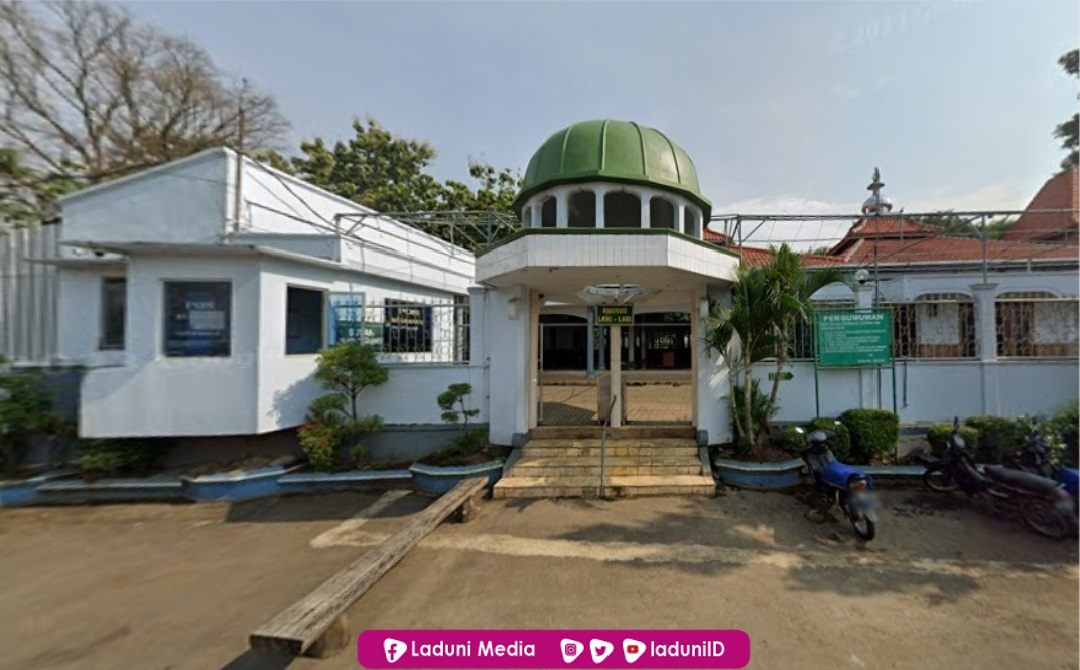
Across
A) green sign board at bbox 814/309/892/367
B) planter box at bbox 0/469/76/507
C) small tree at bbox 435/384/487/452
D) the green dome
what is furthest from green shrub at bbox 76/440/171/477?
green sign board at bbox 814/309/892/367

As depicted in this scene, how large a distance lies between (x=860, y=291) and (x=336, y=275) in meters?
9.31

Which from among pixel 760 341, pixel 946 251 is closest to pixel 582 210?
pixel 760 341

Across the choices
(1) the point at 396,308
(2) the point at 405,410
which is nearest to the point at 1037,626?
(2) the point at 405,410

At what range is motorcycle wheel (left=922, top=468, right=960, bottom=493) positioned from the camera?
16.9 feet

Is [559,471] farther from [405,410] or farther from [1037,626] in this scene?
[1037,626]

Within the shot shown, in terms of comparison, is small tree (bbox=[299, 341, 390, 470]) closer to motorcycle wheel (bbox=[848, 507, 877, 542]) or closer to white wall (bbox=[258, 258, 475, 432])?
white wall (bbox=[258, 258, 475, 432])

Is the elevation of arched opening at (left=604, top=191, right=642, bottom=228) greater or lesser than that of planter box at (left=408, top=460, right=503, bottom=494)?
greater

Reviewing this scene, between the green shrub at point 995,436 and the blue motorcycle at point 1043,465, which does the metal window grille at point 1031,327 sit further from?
the blue motorcycle at point 1043,465

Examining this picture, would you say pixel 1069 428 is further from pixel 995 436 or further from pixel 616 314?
pixel 616 314

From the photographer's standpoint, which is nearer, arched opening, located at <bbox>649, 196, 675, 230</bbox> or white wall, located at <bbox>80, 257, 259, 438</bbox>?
white wall, located at <bbox>80, 257, 259, 438</bbox>

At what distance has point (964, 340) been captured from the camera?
664 cm

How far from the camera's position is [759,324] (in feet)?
19.8

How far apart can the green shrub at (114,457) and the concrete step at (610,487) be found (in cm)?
617

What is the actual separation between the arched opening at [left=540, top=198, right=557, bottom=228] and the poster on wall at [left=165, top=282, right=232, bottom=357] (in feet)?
17.1
